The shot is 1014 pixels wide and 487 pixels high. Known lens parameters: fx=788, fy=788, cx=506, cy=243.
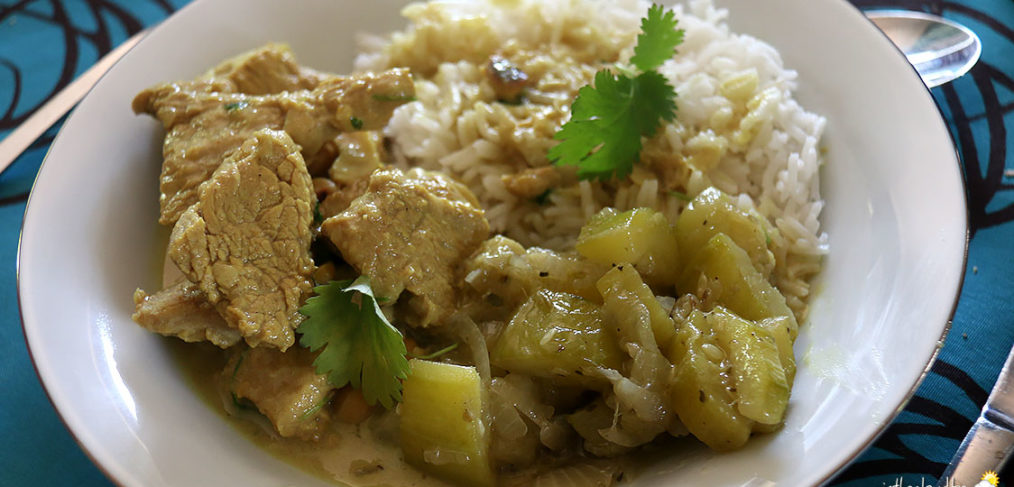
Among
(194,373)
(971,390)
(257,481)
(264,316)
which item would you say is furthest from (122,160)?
(971,390)

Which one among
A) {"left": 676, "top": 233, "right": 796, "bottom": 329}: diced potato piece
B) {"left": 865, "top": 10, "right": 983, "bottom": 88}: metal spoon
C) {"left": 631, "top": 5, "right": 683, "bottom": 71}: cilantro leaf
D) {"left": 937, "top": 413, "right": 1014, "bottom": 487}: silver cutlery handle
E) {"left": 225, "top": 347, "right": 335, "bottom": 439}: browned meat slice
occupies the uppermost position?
{"left": 631, "top": 5, "right": 683, "bottom": 71}: cilantro leaf

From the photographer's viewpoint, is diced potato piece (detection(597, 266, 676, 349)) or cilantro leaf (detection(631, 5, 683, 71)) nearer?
diced potato piece (detection(597, 266, 676, 349))

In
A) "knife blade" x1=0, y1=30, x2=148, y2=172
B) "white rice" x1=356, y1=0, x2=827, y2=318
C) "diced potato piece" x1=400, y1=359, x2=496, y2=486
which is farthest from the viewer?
"knife blade" x1=0, y1=30, x2=148, y2=172

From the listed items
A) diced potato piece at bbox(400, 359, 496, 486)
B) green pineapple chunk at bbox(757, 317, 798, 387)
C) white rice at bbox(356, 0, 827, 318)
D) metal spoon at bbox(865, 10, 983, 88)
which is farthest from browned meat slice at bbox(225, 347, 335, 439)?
metal spoon at bbox(865, 10, 983, 88)

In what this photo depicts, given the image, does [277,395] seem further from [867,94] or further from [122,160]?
[867,94]

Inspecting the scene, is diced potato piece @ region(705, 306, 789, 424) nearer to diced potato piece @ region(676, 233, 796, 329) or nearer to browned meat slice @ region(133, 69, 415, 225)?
diced potato piece @ region(676, 233, 796, 329)

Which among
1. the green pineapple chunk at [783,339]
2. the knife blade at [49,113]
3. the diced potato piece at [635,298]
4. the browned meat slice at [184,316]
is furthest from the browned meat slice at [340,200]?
the green pineapple chunk at [783,339]

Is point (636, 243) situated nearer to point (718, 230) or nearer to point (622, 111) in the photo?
point (718, 230)
